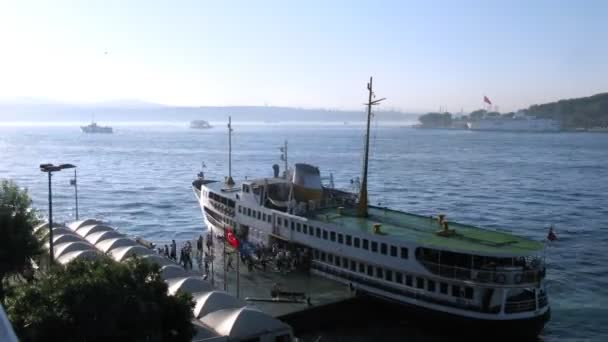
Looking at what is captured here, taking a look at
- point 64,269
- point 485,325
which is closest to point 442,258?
point 485,325

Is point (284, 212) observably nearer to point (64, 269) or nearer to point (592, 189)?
point (64, 269)

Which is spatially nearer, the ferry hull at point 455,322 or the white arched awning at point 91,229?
the ferry hull at point 455,322

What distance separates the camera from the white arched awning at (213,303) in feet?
71.8

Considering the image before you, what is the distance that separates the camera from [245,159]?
118 m

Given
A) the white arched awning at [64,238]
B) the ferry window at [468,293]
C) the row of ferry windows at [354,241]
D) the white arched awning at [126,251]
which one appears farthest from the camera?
the white arched awning at [64,238]

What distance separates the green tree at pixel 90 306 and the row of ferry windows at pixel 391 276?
12.7 m

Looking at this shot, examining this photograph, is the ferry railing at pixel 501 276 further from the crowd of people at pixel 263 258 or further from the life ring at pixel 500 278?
the crowd of people at pixel 263 258

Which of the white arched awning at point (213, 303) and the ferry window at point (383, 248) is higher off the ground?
the ferry window at point (383, 248)

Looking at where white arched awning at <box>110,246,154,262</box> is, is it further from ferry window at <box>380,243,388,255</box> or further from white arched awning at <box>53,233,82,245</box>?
ferry window at <box>380,243,388,255</box>

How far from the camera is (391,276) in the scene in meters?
26.5

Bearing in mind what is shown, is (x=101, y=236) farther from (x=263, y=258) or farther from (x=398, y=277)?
(x=398, y=277)

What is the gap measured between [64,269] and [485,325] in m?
15.9

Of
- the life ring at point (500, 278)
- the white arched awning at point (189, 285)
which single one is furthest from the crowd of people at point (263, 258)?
the life ring at point (500, 278)

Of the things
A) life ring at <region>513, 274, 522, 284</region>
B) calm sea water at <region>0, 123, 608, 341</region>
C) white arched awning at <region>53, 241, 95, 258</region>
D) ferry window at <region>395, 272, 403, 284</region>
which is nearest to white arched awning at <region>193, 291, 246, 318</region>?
calm sea water at <region>0, 123, 608, 341</region>
